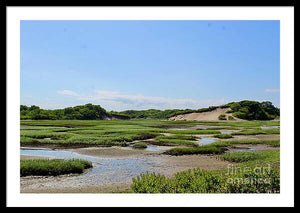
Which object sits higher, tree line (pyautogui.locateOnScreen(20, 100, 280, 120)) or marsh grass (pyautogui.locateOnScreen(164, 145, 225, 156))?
tree line (pyautogui.locateOnScreen(20, 100, 280, 120))

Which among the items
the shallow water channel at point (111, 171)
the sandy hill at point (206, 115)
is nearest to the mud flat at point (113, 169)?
the shallow water channel at point (111, 171)

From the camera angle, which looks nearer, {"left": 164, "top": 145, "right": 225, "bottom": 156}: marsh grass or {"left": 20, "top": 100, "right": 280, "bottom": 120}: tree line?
{"left": 164, "top": 145, "right": 225, "bottom": 156}: marsh grass

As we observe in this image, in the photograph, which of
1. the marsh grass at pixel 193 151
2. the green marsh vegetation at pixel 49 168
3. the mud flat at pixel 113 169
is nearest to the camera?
the mud flat at pixel 113 169

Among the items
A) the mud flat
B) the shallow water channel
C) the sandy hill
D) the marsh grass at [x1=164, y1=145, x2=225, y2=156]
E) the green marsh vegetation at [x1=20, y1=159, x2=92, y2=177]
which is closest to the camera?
the mud flat

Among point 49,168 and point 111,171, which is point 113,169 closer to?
point 111,171

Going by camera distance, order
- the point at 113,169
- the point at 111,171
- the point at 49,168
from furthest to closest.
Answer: the point at 113,169
the point at 111,171
the point at 49,168

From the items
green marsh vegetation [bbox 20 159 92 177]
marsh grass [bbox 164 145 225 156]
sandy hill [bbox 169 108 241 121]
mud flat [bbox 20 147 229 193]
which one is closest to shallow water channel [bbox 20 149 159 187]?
mud flat [bbox 20 147 229 193]

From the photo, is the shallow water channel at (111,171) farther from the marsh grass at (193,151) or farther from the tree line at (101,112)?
the tree line at (101,112)

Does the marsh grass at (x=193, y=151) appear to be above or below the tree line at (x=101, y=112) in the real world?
below

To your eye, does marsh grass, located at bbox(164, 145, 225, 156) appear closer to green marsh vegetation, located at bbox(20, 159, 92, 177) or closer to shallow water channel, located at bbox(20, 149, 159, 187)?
shallow water channel, located at bbox(20, 149, 159, 187)

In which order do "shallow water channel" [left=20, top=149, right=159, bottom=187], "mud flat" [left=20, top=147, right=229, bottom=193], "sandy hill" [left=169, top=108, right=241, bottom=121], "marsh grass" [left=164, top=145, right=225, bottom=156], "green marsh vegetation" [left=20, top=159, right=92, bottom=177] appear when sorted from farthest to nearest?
"sandy hill" [left=169, top=108, right=241, bottom=121]
"marsh grass" [left=164, top=145, right=225, bottom=156]
"green marsh vegetation" [left=20, top=159, right=92, bottom=177]
"shallow water channel" [left=20, top=149, right=159, bottom=187]
"mud flat" [left=20, top=147, right=229, bottom=193]

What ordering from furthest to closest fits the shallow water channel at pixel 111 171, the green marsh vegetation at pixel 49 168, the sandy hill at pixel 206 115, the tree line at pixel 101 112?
the sandy hill at pixel 206 115 < the tree line at pixel 101 112 < the green marsh vegetation at pixel 49 168 < the shallow water channel at pixel 111 171

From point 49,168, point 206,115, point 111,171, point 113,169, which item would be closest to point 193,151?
point 113,169

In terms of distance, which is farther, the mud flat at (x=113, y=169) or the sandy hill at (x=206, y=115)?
the sandy hill at (x=206, y=115)
